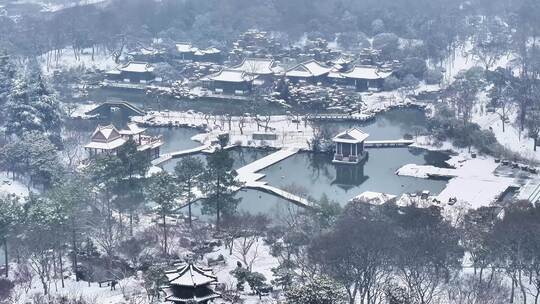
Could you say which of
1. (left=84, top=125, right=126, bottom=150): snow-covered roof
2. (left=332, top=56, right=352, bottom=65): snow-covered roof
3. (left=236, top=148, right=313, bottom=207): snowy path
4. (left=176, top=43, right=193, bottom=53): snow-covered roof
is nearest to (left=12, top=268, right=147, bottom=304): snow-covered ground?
(left=236, top=148, right=313, bottom=207): snowy path

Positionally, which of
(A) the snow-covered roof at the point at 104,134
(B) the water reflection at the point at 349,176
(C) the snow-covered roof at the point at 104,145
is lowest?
(B) the water reflection at the point at 349,176

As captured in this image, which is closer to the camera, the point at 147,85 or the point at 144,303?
the point at 144,303

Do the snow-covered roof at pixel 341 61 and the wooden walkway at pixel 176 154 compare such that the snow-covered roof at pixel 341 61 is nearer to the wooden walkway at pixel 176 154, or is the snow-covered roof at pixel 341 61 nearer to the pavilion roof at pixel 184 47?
the pavilion roof at pixel 184 47

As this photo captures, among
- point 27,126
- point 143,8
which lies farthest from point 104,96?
point 143,8

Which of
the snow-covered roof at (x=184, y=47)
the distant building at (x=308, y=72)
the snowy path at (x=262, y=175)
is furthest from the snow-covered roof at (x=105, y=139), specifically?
the snow-covered roof at (x=184, y=47)

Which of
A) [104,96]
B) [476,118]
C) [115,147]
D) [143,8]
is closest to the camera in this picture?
[115,147]

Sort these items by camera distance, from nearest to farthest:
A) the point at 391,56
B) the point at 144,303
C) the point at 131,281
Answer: the point at 144,303, the point at 131,281, the point at 391,56

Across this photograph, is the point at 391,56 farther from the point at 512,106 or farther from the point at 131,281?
the point at 131,281
